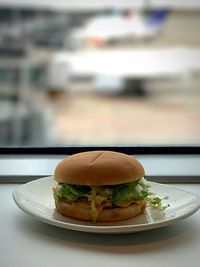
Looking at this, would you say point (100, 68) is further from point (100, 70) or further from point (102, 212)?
point (102, 212)

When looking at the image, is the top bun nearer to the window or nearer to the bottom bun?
the bottom bun

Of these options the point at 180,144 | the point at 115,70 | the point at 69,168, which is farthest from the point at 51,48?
the point at 69,168

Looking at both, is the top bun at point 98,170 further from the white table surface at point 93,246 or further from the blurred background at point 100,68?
the blurred background at point 100,68

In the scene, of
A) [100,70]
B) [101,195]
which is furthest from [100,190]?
[100,70]

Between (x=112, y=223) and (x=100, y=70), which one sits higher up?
(x=100, y=70)

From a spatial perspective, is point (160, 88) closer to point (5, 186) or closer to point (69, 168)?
point (5, 186)

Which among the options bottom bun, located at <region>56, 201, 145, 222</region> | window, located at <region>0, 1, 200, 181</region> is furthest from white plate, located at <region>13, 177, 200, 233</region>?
window, located at <region>0, 1, 200, 181</region>

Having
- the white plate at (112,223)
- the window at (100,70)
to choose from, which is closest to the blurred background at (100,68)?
the window at (100,70)
